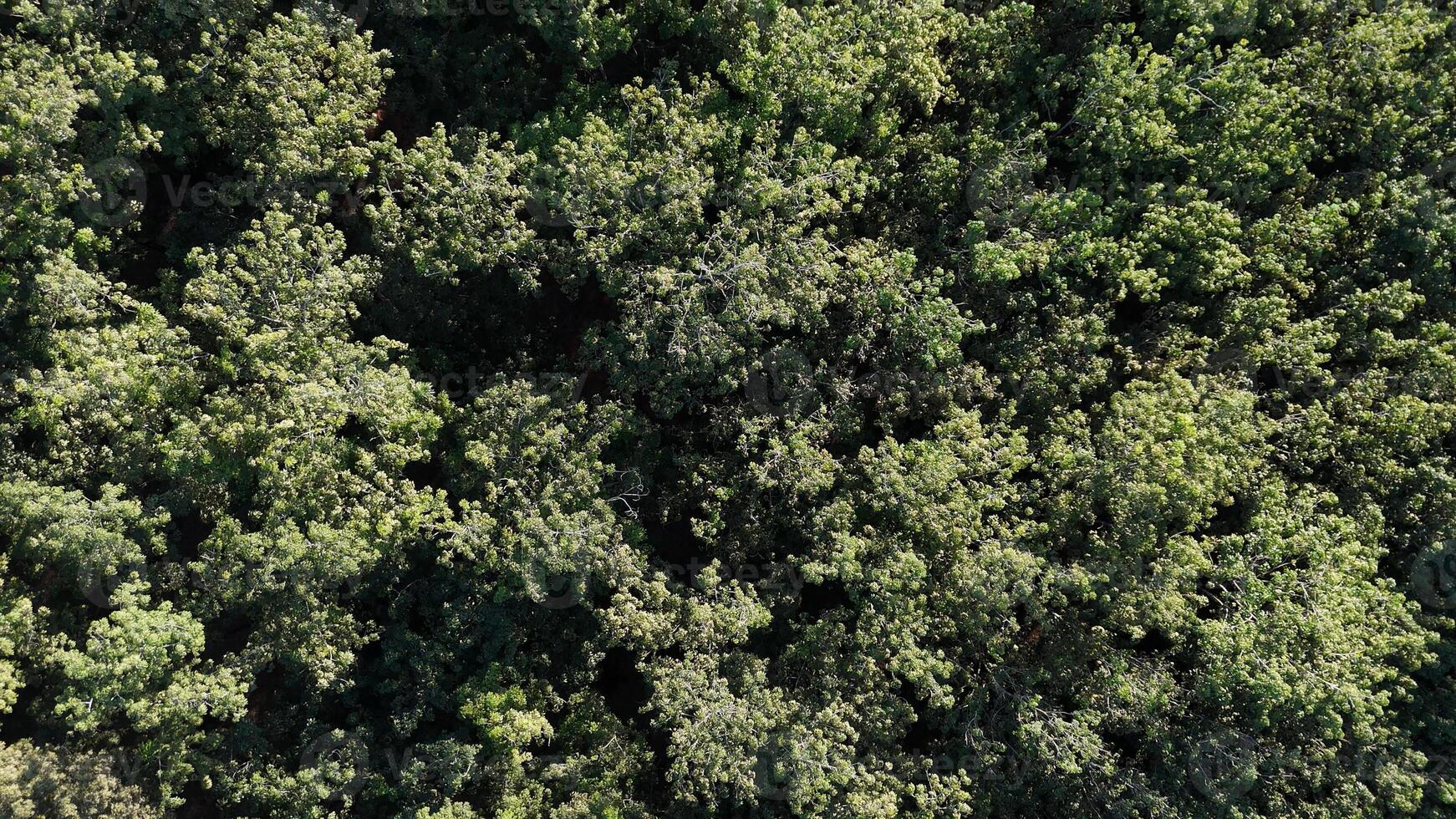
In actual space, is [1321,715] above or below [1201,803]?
above

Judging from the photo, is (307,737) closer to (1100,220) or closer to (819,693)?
(819,693)

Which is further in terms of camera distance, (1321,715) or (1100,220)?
(1100,220)

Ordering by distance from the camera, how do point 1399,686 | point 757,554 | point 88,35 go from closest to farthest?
point 88,35 → point 1399,686 → point 757,554

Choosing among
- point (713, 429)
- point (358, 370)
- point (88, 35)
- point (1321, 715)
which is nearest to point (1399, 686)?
point (1321, 715)

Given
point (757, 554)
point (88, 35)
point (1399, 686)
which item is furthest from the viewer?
point (757, 554)

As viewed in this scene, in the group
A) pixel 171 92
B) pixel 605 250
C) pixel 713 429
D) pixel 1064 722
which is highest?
pixel 171 92

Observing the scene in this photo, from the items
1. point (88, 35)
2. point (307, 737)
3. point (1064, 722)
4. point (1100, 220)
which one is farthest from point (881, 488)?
point (88, 35)

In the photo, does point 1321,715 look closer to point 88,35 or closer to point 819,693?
point 819,693
